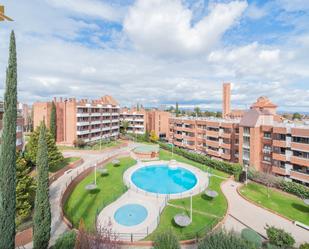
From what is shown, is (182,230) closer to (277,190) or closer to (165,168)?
(277,190)

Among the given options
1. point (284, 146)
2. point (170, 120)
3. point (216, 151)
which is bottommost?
point (216, 151)

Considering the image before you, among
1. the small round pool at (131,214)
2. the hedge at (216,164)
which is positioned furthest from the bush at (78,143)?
the small round pool at (131,214)

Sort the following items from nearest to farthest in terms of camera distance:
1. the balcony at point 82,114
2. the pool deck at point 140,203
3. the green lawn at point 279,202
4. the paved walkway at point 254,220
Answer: the pool deck at point 140,203 < the paved walkway at point 254,220 < the green lawn at point 279,202 < the balcony at point 82,114

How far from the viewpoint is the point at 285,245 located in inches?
690

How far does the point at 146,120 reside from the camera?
264ft

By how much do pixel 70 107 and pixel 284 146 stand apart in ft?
169

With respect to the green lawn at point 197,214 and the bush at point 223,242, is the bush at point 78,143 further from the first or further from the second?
the bush at point 223,242

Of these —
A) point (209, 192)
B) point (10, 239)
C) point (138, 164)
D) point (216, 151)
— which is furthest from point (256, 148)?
point (10, 239)

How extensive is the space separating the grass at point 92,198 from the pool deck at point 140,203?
34.9 inches

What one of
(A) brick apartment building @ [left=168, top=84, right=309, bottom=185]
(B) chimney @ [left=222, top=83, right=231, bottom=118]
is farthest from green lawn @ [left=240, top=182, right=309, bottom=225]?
(B) chimney @ [left=222, top=83, right=231, bottom=118]

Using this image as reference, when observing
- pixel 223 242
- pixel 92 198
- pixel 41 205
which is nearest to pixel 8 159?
pixel 41 205

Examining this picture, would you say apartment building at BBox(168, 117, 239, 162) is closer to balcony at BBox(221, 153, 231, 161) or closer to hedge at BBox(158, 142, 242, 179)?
balcony at BBox(221, 153, 231, 161)

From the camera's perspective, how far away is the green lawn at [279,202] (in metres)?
26.0

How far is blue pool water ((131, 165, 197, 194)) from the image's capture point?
34.0m
